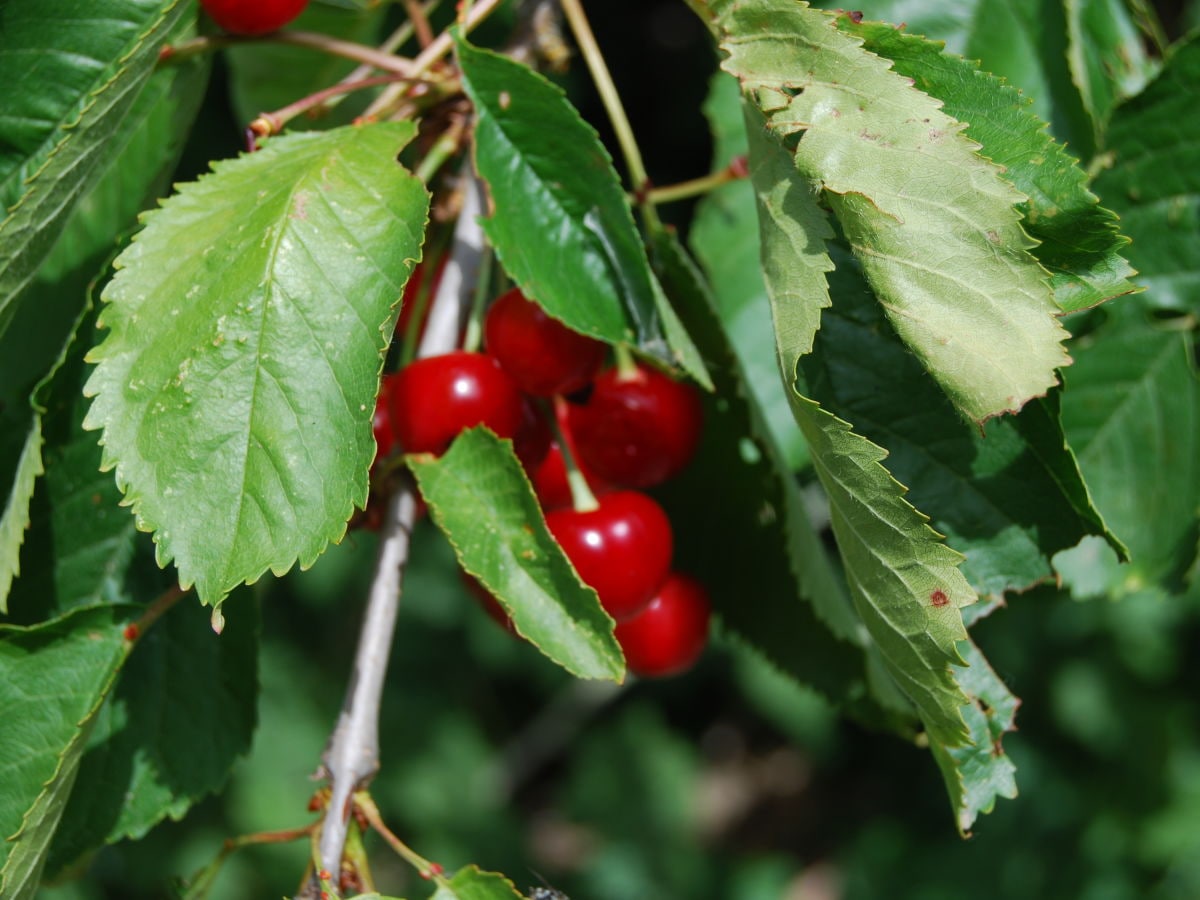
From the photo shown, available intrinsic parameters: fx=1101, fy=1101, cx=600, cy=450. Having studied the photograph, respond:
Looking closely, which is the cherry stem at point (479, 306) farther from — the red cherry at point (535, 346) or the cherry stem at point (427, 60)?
the cherry stem at point (427, 60)

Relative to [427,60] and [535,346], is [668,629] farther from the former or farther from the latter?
[427,60]

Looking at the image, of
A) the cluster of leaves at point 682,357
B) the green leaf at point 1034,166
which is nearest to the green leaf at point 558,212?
the cluster of leaves at point 682,357

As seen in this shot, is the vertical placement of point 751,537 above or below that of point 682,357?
below

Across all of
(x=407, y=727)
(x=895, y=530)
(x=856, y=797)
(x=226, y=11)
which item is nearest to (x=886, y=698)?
(x=895, y=530)

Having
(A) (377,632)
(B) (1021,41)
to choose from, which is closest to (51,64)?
(A) (377,632)

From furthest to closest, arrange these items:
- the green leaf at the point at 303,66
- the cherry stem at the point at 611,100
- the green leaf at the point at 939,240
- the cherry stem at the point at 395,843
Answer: the green leaf at the point at 303,66 → the cherry stem at the point at 611,100 → the cherry stem at the point at 395,843 → the green leaf at the point at 939,240

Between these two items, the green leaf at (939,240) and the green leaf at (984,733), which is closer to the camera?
the green leaf at (939,240)
